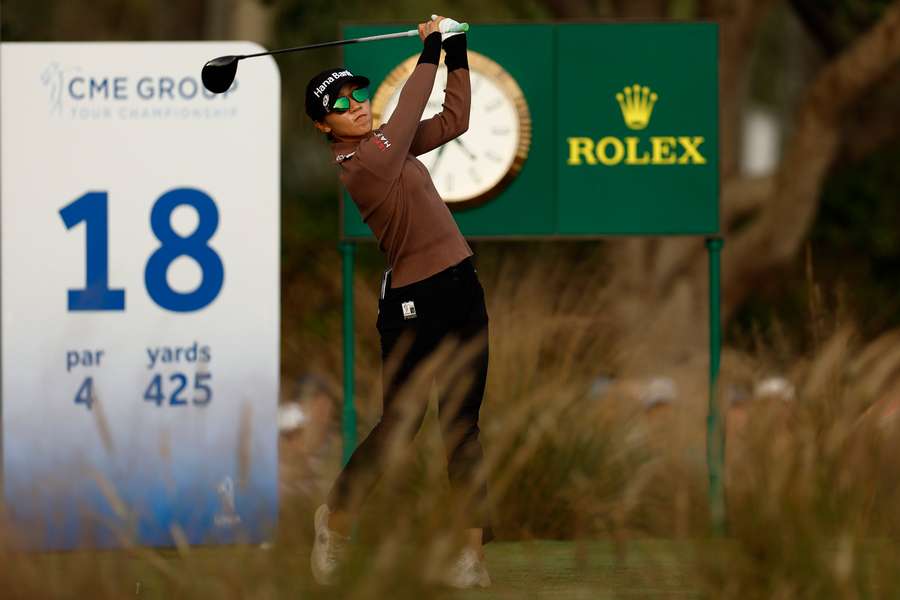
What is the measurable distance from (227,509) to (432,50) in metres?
1.76

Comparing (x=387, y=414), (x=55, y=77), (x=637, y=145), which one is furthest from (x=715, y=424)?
(x=55, y=77)

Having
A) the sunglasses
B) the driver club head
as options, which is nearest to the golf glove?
the sunglasses

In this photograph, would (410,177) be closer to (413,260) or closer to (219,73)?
(413,260)

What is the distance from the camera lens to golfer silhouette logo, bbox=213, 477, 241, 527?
589 cm

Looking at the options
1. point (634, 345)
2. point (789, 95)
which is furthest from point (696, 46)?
point (789, 95)

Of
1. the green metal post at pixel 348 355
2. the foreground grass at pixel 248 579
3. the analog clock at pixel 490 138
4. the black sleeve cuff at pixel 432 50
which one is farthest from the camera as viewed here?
the analog clock at pixel 490 138

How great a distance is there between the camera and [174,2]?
76.8ft

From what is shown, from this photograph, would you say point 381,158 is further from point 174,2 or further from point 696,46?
point 174,2

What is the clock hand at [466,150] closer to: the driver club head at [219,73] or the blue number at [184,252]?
the blue number at [184,252]

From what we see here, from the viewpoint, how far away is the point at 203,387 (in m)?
8.34

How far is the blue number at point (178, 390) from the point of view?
27.3ft

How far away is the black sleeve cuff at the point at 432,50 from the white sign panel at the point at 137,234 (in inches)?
58.3

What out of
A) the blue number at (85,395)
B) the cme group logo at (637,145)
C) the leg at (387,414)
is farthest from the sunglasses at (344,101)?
the cme group logo at (637,145)

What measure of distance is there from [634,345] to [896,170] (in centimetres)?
1180
